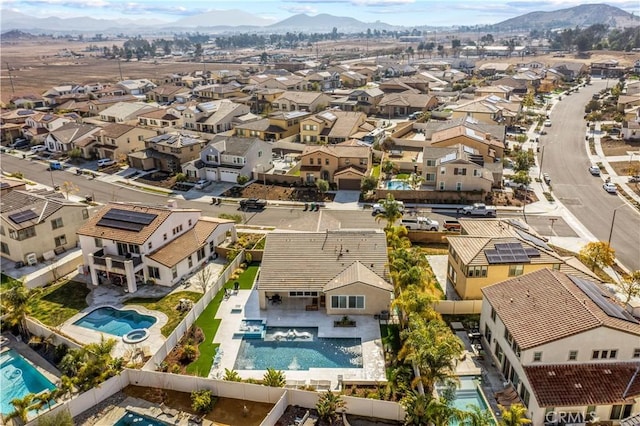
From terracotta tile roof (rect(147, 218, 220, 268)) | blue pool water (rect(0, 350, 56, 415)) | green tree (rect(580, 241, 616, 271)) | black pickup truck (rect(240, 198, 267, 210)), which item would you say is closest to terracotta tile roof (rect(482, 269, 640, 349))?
green tree (rect(580, 241, 616, 271))

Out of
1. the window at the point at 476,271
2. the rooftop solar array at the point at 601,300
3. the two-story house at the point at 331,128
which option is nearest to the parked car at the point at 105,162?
the two-story house at the point at 331,128

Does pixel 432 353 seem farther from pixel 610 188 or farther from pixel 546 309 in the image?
pixel 610 188

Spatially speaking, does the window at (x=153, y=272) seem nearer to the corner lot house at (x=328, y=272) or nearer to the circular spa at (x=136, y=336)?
the circular spa at (x=136, y=336)

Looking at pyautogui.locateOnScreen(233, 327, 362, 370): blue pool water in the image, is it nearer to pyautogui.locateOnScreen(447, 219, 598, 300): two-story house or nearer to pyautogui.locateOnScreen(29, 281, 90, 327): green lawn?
pyautogui.locateOnScreen(447, 219, 598, 300): two-story house

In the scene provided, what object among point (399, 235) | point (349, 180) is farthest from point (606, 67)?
point (399, 235)

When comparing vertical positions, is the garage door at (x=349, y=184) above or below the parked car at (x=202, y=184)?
above

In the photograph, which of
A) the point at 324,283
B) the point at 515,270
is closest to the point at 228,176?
the point at 324,283

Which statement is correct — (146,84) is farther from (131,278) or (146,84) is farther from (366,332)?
(366,332)
